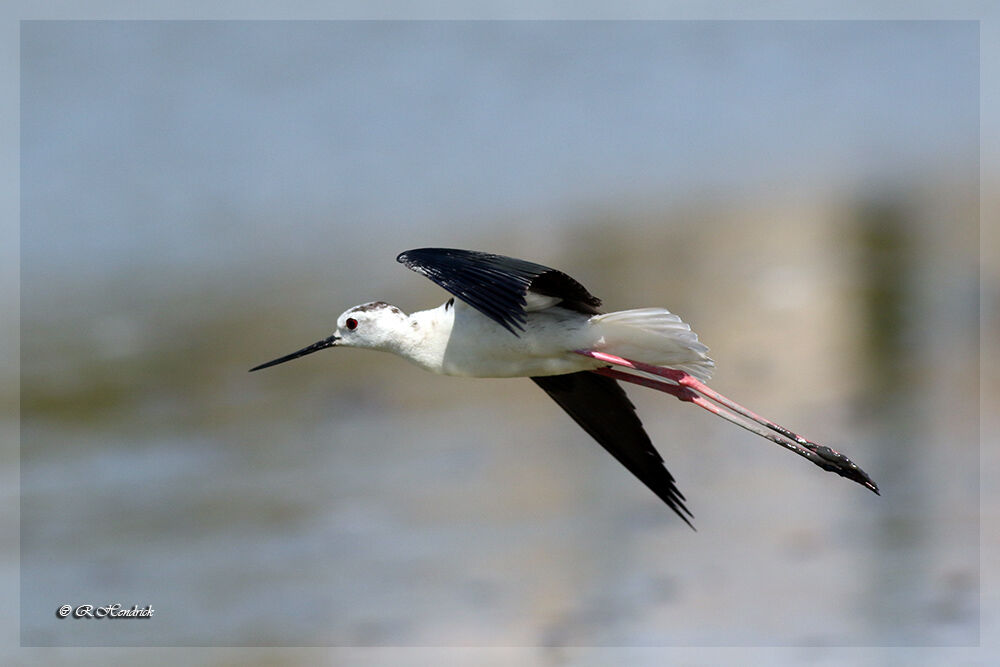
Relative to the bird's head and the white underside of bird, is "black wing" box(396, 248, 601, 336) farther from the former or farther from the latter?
the bird's head

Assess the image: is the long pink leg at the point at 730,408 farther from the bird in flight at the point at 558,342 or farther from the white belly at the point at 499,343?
the white belly at the point at 499,343

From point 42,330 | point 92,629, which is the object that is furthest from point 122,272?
point 92,629

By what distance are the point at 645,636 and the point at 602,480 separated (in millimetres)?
1568

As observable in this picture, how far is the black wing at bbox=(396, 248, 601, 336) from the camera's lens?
180 inches

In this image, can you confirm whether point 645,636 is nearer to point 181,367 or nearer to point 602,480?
point 602,480

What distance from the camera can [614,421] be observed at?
5.65m

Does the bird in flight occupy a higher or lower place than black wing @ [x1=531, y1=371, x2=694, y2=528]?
higher

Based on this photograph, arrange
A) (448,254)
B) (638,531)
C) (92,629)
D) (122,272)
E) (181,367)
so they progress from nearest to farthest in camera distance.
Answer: (448,254)
(92,629)
(638,531)
(181,367)
(122,272)

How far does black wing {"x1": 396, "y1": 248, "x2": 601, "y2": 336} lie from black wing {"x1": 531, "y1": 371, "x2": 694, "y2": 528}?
0.66m

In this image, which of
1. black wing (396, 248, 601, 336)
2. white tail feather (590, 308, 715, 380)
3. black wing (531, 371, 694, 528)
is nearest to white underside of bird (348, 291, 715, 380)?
white tail feather (590, 308, 715, 380)

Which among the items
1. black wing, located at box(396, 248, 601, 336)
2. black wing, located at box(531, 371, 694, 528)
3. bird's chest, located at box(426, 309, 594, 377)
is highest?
black wing, located at box(396, 248, 601, 336)

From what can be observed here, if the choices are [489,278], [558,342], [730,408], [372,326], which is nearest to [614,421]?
[730,408]

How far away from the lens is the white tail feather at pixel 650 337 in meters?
5.15

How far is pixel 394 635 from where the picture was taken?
7613 millimetres
